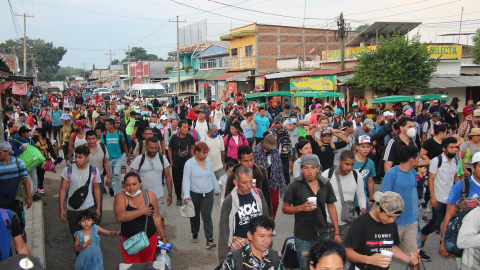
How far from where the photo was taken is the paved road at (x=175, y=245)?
6344 millimetres

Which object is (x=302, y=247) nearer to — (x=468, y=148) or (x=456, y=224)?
(x=456, y=224)

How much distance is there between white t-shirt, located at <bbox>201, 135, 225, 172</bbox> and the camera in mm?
8828

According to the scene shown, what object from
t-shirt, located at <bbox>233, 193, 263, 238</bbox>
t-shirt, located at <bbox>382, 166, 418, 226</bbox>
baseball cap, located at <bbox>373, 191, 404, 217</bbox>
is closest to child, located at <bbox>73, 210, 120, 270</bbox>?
t-shirt, located at <bbox>233, 193, 263, 238</bbox>

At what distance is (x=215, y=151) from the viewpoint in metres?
8.90

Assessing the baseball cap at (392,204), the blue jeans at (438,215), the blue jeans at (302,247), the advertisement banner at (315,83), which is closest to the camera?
the baseball cap at (392,204)

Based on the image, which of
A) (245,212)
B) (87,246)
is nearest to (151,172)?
(87,246)

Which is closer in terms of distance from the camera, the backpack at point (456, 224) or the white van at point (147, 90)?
the backpack at point (456, 224)

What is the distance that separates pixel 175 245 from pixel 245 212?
293 cm

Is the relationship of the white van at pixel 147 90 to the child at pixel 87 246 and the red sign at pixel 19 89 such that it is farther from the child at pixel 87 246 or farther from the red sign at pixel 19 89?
the child at pixel 87 246

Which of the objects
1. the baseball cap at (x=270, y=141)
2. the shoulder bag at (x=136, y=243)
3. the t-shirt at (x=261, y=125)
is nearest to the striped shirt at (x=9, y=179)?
the shoulder bag at (x=136, y=243)

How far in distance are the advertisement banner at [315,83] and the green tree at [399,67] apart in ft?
6.95

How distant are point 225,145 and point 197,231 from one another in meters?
2.28

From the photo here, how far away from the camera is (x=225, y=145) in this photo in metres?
8.98

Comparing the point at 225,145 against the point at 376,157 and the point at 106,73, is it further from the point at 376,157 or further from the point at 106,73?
the point at 106,73
